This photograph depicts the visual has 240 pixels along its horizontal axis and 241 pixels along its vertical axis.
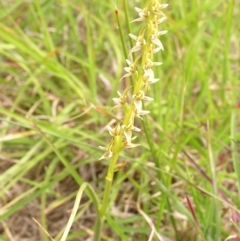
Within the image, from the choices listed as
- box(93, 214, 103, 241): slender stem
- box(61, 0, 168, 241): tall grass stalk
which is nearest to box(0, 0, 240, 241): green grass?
box(93, 214, 103, 241): slender stem

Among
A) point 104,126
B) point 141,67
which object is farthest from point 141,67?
point 104,126

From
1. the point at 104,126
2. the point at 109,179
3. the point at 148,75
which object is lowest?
the point at 104,126

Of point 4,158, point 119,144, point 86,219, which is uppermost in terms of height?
point 119,144

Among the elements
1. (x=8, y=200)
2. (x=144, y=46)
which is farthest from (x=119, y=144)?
(x=8, y=200)

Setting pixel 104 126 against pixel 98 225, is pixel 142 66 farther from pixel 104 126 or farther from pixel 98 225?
pixel 104 126

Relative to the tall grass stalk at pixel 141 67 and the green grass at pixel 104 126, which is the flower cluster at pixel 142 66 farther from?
the green grass at pixel 104 126

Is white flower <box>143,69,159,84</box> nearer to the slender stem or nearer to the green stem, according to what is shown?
the green stem

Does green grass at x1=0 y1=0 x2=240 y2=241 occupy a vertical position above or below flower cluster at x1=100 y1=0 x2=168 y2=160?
below

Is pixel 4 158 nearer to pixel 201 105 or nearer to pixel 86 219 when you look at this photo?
pixel 86 219
